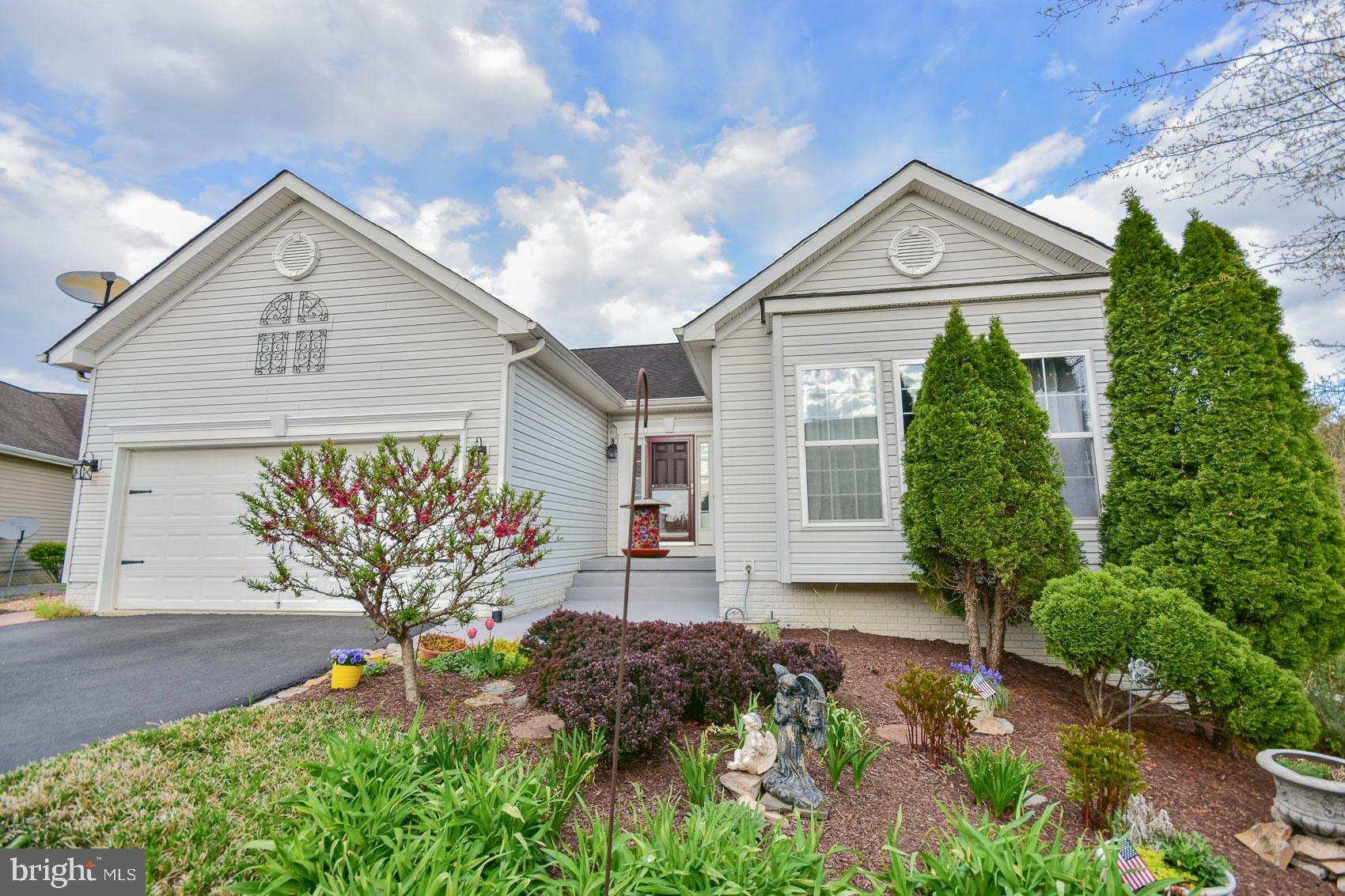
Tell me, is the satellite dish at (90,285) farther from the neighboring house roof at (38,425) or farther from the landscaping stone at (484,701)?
the landscaping stone at (484,701)

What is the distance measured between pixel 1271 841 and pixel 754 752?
2489 mm

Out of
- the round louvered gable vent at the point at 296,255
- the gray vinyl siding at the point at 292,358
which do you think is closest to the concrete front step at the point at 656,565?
the gray vinyl siding at the point at 292,358

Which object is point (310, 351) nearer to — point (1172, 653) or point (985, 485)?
point (985, 485)

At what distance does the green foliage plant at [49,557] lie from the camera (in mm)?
11195

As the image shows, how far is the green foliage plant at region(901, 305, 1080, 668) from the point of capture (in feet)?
15.1

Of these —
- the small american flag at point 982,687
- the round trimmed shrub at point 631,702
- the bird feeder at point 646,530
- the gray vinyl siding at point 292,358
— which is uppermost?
the gray vinyl siding at point 292,358

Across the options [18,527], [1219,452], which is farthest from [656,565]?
[18,527]

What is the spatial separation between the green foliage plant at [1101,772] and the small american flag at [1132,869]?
470mm

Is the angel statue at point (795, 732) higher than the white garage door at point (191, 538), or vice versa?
the white garage door at point (191, 538)

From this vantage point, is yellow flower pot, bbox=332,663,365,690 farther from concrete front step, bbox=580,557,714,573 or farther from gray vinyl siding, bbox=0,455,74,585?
gray vinyl siding, bbox=0,455,74,585

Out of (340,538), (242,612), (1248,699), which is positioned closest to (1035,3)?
(1248,699)

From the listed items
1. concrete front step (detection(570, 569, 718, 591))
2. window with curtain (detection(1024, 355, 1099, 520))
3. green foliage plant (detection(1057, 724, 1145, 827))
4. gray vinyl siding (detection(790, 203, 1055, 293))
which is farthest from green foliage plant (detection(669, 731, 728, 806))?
gray vinyl siding (detection(790, 203, 1055, 293))

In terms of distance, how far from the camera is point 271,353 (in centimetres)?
754

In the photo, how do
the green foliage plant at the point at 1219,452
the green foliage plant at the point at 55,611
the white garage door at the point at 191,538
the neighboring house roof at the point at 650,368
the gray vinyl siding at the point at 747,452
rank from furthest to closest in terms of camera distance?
the neighboring house roof at the point at 650,368 < the white garage door at the point at 191,538 < the green foliage plant at the point at 55,611 < the gray vinyl siding at the point at 747,452 < the green foliage plant at the point at 1219,452
